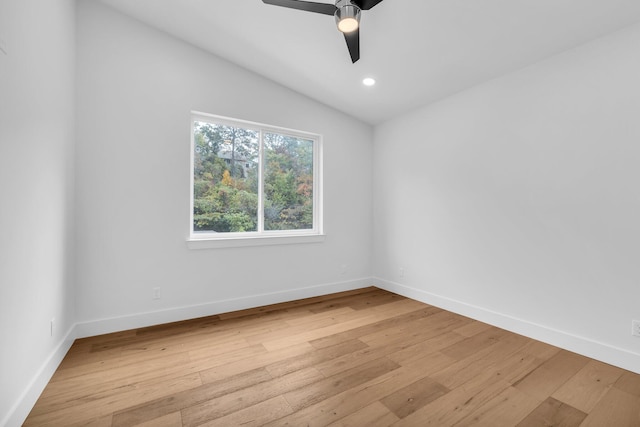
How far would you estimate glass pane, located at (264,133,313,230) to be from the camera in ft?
12.1

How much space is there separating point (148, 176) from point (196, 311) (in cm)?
149

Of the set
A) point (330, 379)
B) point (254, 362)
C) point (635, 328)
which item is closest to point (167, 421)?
point (254, 362)

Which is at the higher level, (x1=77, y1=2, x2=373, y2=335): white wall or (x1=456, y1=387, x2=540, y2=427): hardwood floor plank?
(x1=77, y1=2, x2=373, y2=335): white wall

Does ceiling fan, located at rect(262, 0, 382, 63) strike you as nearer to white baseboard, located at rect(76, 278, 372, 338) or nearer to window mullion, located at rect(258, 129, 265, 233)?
window mullion, located at rect(258, 129, 265, 233)

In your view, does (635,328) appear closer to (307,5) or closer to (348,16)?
(348,16)

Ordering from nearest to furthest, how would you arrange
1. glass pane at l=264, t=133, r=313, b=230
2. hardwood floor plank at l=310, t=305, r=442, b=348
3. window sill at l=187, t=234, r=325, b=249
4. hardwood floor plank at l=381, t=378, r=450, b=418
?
hardwood floor plank at l=381, t=378, r=450, b=418 < hardwood floor plank at l=310, t=305, r=442, b=348 < window sill at l=187, t=234, r=325, b=249 < glass pane at l=264, t=133, r=313, b=230

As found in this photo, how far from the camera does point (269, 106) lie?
3561 mm

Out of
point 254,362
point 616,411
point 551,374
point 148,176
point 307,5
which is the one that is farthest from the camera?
point 148,176

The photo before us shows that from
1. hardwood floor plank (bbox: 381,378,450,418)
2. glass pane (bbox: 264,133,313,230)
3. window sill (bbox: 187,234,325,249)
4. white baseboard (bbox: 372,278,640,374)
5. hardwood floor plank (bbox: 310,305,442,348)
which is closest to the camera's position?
hardwood floor plank (bbox: 381,378,450,418)

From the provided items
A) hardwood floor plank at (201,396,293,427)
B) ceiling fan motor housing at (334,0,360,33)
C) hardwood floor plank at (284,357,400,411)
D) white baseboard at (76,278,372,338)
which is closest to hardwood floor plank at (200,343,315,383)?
hardwood floor plank at (284,357,400,411)

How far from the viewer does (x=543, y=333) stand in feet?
8.41

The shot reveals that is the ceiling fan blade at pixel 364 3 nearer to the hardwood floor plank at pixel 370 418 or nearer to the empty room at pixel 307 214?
the empty room at pixel 307 214

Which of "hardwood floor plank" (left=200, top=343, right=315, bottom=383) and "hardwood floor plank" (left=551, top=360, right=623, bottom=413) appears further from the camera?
"hardwood floor plank" (left=200, top=343, right=315, bottom=383)

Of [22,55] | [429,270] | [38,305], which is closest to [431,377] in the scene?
[429,270]
